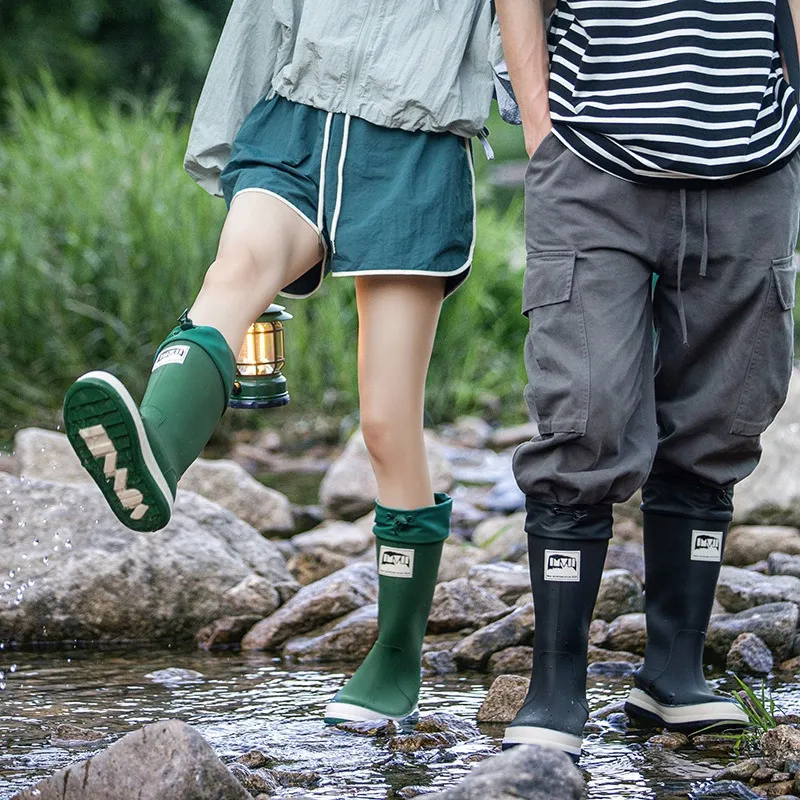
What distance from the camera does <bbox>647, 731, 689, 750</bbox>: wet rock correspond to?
2.38m

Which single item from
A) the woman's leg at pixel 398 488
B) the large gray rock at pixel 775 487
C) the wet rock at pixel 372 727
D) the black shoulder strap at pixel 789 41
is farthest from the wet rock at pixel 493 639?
the large gray rock at pixel 775 487

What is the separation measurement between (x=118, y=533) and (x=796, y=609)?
1.58 metres

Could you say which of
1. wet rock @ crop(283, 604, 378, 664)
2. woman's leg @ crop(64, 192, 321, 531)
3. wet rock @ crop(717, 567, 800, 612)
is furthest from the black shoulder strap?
wet rock @ crop(283, 604, 378, 664)

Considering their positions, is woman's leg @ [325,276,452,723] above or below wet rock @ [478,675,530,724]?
above

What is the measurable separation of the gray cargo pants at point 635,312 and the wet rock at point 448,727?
487 mm

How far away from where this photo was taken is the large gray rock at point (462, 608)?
3.17m

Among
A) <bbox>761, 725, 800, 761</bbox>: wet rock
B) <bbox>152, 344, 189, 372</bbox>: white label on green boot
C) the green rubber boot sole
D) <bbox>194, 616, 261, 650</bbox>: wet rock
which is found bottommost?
<bbox>194, 616, 261, 650</bbox>: wet rock

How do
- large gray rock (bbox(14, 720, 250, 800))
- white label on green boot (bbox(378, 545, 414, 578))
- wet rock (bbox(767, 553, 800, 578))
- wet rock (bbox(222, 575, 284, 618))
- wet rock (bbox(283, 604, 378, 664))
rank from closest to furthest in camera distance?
large gray rock (bbox(14, 720, 250, 800)), white label on green boot (bbox(378, 545, 414, 578)), wet rock (bbox(283, 604, 378, 664)), wet rock (bbox(222, 575, 284, 618)), wet rock (bbox(767, 553, 800, 578))

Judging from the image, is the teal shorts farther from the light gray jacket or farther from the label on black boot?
the label on black boot

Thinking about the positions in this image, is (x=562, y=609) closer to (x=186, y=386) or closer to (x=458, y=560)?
(x=186, y=386)

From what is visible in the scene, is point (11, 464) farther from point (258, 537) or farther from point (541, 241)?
point (541, 241)

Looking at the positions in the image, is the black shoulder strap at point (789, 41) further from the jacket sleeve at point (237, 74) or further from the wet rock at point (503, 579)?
the wet rock at point (503, 579)

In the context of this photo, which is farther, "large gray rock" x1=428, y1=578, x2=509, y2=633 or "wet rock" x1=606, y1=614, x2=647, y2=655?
"large gray rock" x1=428, y1=578, x2=509, y2=633

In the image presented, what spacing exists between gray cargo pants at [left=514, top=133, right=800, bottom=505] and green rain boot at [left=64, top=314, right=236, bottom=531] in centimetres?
51
